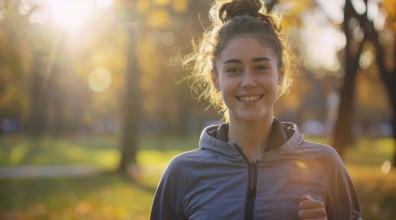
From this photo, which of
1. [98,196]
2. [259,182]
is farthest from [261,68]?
[98,196]

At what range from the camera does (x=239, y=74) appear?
9.48 feet

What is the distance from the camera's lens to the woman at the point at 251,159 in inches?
107

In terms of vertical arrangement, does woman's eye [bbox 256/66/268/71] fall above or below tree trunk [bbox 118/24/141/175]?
above

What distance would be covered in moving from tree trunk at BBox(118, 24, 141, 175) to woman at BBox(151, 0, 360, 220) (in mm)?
14716

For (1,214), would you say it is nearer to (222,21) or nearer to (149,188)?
(149,188)

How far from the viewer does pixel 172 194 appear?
298 cm

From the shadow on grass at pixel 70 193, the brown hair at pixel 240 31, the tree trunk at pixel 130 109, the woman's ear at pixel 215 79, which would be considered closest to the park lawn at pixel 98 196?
the shadow on grass at pixel 70 193

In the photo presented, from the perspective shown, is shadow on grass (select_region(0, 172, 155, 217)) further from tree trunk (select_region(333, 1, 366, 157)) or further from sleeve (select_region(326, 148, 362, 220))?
sleeve (select_region(326, 148, 362, 220))

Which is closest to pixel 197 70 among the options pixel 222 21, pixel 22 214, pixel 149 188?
pixel 222 21

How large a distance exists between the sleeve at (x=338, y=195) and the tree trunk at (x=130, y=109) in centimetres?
1500

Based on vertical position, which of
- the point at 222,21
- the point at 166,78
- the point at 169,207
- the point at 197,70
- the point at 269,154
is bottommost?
the point at 166,78

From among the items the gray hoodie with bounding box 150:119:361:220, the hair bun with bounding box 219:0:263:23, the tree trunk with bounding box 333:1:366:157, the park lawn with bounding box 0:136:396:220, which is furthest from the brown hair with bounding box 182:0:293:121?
the tree trunk with bounding box 333:1:366:157

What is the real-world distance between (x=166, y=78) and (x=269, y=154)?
4303cm

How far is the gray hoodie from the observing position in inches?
107
